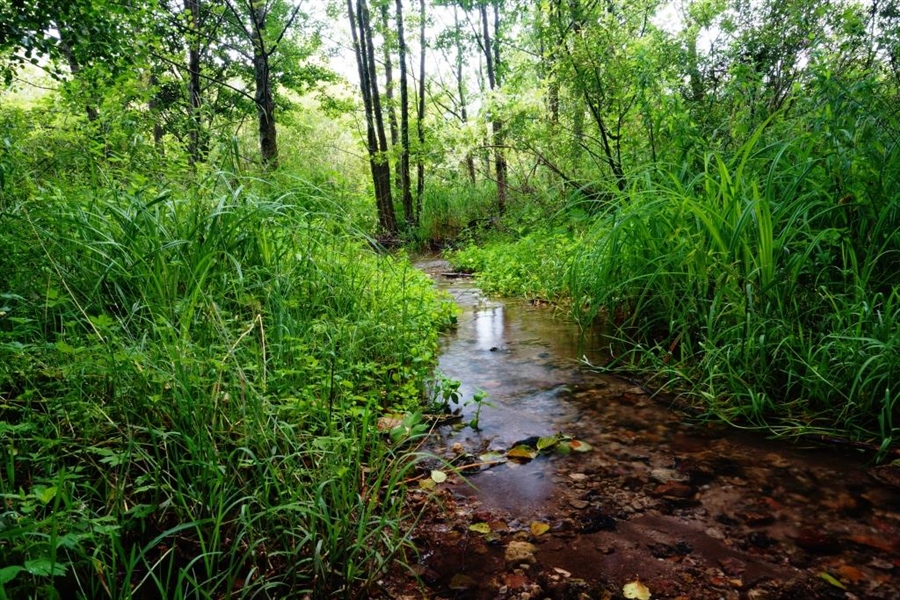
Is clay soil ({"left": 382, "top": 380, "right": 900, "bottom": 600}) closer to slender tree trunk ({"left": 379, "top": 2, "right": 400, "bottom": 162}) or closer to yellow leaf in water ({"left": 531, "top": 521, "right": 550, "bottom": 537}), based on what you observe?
yellow leaf in water ({"left": 531, "top": 521, "right": 550, "bottom": 537})

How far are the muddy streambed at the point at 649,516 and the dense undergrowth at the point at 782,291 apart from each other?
0.24m

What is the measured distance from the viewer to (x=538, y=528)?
5.12 ft

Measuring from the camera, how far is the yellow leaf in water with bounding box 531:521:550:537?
5.05 feet

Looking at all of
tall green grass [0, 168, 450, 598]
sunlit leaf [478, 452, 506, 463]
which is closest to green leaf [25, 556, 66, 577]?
tall green grass [0, 168, 450, 598]

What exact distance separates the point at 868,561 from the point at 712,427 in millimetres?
829

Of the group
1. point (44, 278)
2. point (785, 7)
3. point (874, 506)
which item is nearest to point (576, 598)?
point (874, 506)

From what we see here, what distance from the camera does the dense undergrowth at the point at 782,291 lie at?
2000 millimetres

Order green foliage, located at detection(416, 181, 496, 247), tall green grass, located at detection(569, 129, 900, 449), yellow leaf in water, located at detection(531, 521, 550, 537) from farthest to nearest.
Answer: green foliage, located at detection(416, 181, 496, 247) → tall green grass, located at detection(569, 129, 900, 449) → yellow leaf in water, located at detection(531, 521, 550, 537)

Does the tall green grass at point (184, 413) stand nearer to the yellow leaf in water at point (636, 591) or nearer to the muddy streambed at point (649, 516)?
the muddy streambed at point (649, 516)

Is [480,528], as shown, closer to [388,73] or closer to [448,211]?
[448,211]

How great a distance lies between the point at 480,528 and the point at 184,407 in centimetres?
99

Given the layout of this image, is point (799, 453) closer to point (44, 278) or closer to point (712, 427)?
point (712, 427)

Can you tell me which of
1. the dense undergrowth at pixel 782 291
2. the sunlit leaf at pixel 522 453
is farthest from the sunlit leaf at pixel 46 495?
the dense undergrowth at pixel 782 291

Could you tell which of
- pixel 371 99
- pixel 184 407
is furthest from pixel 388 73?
pixel 184 407
